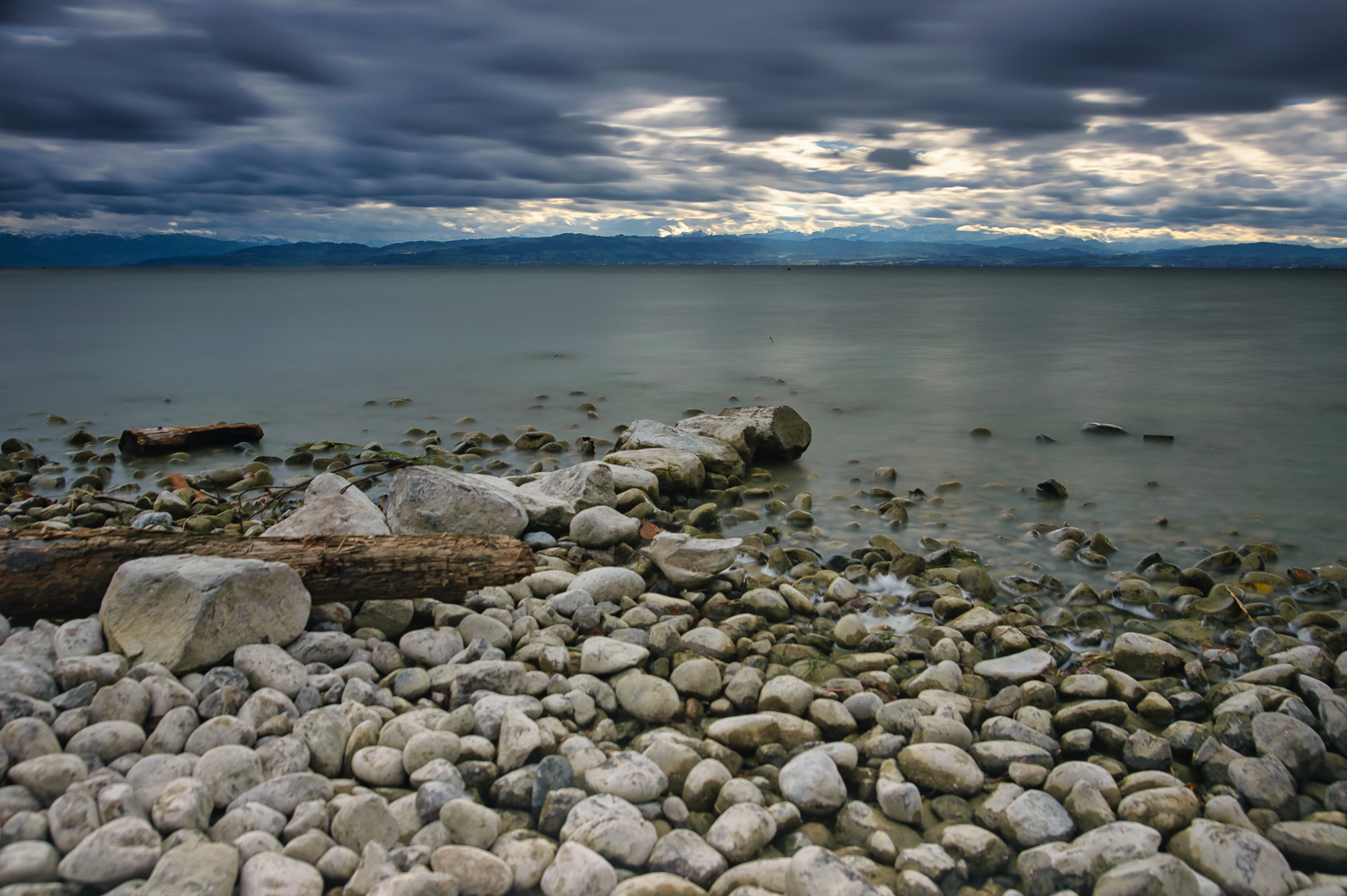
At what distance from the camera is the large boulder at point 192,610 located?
328cm

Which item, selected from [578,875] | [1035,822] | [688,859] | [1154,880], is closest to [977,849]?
[1035,822]

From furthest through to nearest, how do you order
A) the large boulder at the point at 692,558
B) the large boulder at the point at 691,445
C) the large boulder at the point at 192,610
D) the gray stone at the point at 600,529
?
the large boulder at the point at 691,445 < the gray stone at the point at 600,529 < the large boulder at the point at 692,558 < the large boulder at the point at 192,610

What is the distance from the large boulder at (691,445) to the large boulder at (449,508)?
2.26m

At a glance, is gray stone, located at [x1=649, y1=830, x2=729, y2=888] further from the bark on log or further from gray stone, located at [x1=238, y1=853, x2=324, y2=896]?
the bark on log

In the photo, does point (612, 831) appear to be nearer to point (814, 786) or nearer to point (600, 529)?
point (814, 786)

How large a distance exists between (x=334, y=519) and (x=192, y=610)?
6.30 feet

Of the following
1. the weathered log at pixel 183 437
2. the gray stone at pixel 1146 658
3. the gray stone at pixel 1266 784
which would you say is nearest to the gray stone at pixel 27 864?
the gray stone at pixel 1266 784

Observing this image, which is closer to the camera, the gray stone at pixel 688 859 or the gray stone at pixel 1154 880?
the gray stone at pixel 1154 880

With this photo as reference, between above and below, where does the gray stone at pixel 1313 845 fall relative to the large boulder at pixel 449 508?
below

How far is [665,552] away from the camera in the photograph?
489cm

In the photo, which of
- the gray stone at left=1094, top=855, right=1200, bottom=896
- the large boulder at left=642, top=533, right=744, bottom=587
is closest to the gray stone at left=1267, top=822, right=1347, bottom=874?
the gray stone at left=1094, top=855, right=1200, bottom=896

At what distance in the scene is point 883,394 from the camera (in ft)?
46.8

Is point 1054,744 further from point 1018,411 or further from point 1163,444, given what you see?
point 1018,411

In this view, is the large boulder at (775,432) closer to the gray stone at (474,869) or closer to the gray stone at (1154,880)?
the gray stone at (1154,880)
